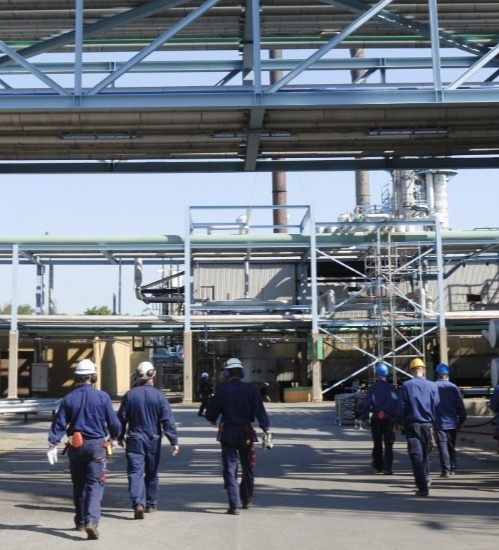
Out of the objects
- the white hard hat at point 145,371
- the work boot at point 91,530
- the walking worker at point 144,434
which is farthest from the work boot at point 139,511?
the white hard hat at point 145,371

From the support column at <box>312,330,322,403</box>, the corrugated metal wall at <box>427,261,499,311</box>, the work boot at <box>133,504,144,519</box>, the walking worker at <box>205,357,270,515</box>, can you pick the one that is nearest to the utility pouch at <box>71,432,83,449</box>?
the work boot at <box>133,504,144,519</box>

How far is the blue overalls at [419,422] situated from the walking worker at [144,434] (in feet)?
10.4

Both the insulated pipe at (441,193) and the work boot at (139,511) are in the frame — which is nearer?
the work boot at (139,511)

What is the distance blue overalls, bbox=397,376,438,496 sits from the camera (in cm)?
1034

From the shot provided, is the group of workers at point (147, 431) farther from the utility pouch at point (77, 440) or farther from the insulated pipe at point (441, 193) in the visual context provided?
the insulated pipe at point (441, 193)

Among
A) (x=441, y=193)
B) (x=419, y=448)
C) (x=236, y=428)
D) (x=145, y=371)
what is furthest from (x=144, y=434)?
(x=441, y=193)

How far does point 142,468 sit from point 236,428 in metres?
1.19

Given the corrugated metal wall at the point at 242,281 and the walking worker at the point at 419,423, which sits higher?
the corrugated metal wall at the point at 242,281

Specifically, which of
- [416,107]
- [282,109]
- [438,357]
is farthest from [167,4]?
[438,357]

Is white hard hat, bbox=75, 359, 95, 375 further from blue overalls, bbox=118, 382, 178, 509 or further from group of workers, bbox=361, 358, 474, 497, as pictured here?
group of workers, bbox=361, 358, 474, 497

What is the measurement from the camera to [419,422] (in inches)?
417

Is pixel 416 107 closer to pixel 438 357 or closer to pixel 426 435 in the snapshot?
pixel 426 435

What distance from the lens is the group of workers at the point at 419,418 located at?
10512 mm

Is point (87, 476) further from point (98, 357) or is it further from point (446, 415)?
point (98, 357)
